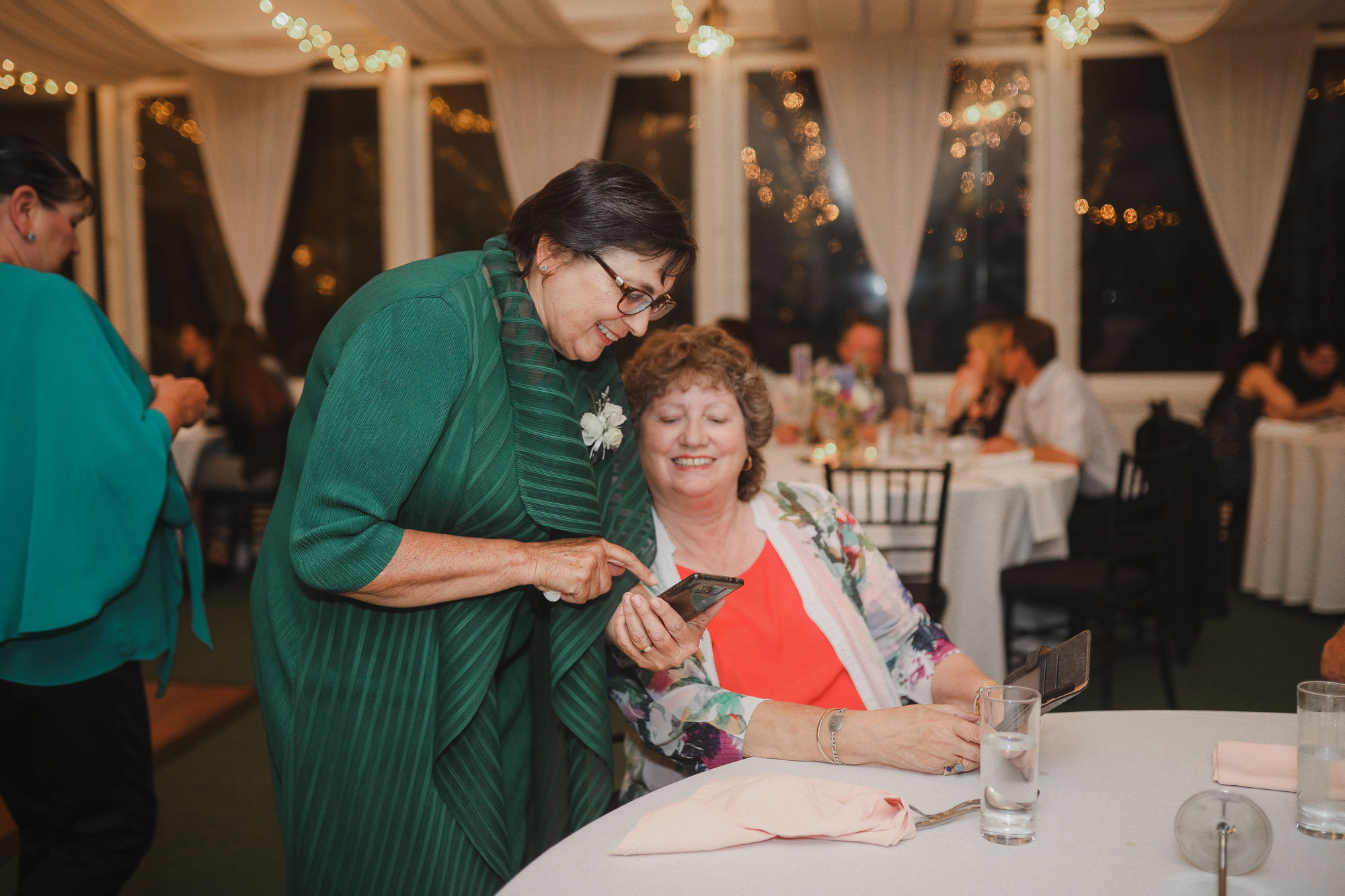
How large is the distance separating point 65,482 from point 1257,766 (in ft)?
6.31

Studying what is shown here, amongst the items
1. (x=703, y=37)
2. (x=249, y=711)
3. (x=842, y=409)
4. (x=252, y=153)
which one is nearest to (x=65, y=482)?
(x=249, y=711)

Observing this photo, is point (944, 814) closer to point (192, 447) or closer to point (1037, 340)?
point (1037, 340)

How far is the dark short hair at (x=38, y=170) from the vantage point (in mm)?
1769

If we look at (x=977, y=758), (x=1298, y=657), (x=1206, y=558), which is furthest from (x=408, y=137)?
(x=977, y=758)

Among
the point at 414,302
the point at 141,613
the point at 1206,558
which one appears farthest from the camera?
the point at 1206,558

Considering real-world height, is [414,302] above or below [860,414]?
above

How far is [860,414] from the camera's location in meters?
4.97

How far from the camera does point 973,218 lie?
7.63 meters

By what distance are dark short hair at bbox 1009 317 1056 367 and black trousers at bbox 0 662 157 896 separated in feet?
14.5

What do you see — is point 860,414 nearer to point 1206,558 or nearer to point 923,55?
point 1206,558

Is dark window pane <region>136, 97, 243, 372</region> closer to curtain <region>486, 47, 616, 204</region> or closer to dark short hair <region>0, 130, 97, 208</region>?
curtain <region>486, 47, 616, 204</region>

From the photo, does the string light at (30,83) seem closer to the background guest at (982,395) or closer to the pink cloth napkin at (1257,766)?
the background guest at (982,395)

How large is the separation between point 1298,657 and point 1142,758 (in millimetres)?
3685

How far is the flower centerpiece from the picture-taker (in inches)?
185
